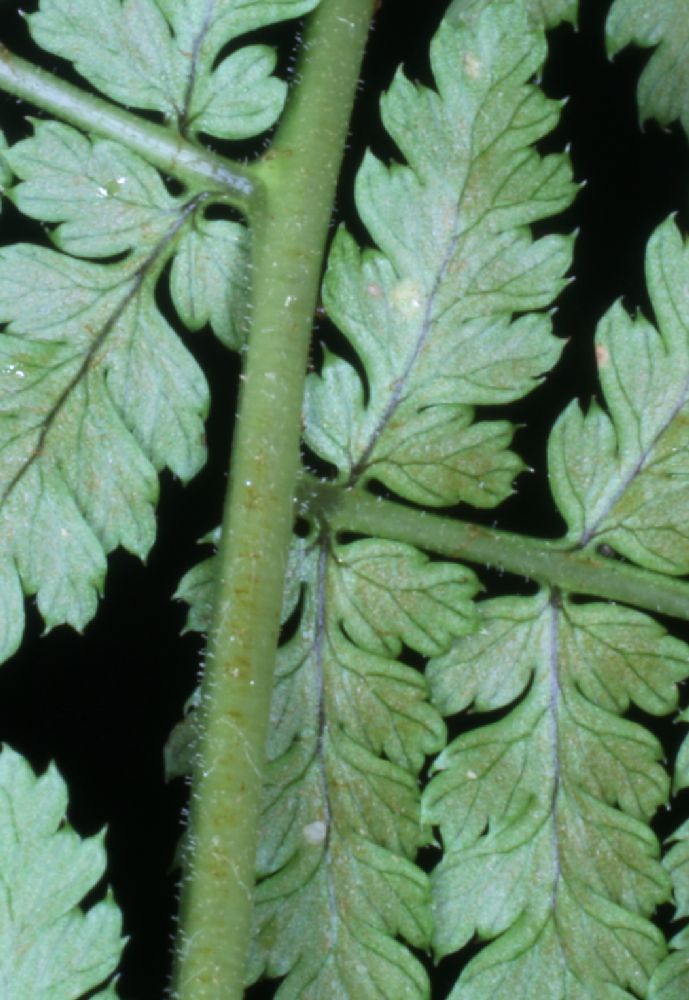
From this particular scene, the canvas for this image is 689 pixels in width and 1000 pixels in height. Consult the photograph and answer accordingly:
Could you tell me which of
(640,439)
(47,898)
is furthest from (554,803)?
(47,898)

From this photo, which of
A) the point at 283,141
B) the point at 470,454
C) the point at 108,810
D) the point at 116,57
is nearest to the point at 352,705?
the point at 470,454

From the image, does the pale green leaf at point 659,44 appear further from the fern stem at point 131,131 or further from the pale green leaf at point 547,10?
the fern stem at point 131,131

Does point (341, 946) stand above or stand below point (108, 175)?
below

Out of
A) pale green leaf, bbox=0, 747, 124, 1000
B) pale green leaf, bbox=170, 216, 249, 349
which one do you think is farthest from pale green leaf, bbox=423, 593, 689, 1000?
pale green leaf, bbox=170, 216, 249, 349

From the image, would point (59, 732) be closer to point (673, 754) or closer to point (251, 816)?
point (251, 816)

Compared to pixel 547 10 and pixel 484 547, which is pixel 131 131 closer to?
pixel 547 10

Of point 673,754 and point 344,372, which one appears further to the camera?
point 673,754
